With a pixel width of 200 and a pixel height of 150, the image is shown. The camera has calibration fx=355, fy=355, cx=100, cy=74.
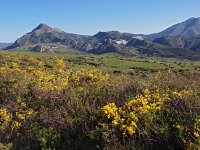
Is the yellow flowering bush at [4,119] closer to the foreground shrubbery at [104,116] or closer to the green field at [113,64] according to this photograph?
the foreground shrubbery at [104,116]

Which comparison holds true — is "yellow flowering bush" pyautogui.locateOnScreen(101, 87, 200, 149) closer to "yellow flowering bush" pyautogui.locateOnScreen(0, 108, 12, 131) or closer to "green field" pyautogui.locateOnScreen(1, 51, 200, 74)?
"yellow flowering bush" pyautogui.locateOnScreen(0, 108, 12, 131)

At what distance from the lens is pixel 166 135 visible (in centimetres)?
751

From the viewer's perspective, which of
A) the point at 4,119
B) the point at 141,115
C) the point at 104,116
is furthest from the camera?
the point at 4,119

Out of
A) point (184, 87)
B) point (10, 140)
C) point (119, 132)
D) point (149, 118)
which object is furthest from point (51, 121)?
point (184, 87)

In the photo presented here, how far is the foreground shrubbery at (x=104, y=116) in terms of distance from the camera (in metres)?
7.65

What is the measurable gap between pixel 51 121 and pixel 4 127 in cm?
174

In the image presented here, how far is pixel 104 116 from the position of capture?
850cm

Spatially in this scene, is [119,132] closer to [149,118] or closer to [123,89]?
[149,118]

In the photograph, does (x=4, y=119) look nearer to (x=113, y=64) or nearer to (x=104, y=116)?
(x=104, y=116)

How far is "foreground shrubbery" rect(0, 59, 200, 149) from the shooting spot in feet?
25.1

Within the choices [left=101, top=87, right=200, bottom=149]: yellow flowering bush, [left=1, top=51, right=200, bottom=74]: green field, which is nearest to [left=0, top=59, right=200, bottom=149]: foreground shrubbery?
[left=101, top=87, right=200, bottom=149]: yellow flowering bush

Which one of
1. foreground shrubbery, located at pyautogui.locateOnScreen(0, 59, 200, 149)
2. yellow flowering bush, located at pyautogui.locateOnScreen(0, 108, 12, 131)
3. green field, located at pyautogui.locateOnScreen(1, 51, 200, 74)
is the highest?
foreground shrubbery, located at pyautogui.locateOnScreen(0, 59, 200, 149)

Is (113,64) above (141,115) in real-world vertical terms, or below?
below

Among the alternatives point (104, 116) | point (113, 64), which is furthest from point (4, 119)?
point (113, 64)
